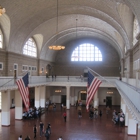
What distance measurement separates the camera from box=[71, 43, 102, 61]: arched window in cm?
3622

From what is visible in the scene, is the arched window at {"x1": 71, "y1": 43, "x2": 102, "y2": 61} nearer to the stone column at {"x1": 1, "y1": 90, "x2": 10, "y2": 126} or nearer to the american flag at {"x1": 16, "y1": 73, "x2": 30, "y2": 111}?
the stone column at {"x1": 1, "y1": 90, "x2": 10, "y2": 126}

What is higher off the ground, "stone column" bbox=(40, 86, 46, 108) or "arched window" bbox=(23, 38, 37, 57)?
"arched window" bbox=(23, 38, 37, 57)

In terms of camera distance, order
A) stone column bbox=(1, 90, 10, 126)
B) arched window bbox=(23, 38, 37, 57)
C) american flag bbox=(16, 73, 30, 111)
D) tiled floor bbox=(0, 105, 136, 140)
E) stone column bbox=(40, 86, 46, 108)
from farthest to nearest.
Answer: stone column bbox=(40, 86, 46, 108), arched window bbox=(23, 38, 37, 57), stone column bbox=(1, 90, 10, 126), tiled floor bbox=(0, 105, 136, 140), american flag bbox=(16, 73, 30, 111)

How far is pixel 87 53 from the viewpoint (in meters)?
36.4

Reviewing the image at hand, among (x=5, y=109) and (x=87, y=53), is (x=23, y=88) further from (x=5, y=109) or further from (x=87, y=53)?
(x=87, y=53)

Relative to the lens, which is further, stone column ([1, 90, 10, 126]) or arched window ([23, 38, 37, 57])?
arched window ([23, 38, 37, 57])

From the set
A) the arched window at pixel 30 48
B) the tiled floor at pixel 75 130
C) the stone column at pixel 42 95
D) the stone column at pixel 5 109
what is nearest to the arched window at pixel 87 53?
the arched window at pixel 30 48

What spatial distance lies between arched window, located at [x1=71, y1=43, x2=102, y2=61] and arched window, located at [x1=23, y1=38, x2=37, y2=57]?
9543 millimetres

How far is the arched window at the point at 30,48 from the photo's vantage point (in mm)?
26816

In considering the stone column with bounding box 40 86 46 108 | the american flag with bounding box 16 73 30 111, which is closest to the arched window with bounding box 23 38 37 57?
the stone column with bounding box 40 86 46 108

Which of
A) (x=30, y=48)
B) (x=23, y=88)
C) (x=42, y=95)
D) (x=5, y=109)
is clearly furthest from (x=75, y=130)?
(x=30, y=48)

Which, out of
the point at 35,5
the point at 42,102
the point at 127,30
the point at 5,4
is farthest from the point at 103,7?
the point at 42,102

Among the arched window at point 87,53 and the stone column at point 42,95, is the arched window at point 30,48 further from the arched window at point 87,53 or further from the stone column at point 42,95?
the arched window at point 87,53

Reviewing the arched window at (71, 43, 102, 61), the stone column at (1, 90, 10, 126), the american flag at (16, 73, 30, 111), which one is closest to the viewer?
the american flag at (16, 73, 30, 111)
